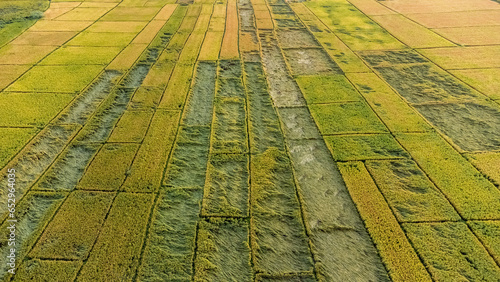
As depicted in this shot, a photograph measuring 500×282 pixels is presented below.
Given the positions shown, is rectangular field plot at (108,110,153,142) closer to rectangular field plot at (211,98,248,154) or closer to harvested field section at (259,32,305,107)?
rectangular field plot at (211,98,248,154)

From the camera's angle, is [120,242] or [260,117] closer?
[120,242]

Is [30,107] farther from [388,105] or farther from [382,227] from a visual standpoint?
[388,105]

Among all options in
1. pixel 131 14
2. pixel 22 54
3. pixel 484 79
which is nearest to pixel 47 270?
pixel 22 54

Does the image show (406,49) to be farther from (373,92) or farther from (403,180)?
(403,180)

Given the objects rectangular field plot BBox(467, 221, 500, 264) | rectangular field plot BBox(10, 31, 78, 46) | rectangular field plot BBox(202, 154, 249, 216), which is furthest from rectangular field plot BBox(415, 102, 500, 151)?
rectangular field plot BBox(10, 31, 78, 46)

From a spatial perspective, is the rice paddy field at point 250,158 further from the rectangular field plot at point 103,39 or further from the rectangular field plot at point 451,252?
the rectangular field plot at point 103,39

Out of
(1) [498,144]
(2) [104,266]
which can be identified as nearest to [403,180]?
(1) [498,144]
